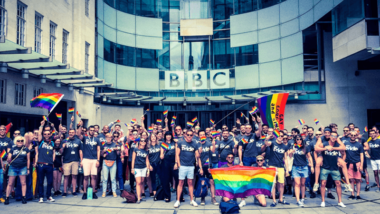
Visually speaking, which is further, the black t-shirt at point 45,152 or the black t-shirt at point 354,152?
the black t-shirt at point 354,152

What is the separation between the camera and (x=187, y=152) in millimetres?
9609

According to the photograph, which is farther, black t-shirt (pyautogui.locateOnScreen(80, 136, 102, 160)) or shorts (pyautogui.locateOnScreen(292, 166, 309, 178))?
black t-shirt (pyautogui.locateOnScreen(80, 136, 102, 160))

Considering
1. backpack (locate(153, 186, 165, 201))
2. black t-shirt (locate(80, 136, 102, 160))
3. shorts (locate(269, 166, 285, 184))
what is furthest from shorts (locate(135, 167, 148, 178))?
shorts (locate(269, 166, 285, 184))

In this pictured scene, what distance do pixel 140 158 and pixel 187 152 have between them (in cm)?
154

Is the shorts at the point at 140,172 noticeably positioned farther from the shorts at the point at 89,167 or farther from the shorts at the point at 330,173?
the shorts at the point at 330,173

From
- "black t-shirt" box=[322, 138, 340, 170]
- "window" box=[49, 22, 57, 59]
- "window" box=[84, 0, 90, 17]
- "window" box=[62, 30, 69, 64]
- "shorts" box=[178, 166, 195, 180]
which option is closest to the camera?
"black t-shirt" box=[322, 138, 340, 170]

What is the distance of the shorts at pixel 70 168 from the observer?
34.9 ft

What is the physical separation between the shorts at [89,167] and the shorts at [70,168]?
41 cm

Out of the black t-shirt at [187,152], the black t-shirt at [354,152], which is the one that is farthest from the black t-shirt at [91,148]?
the black t-shirt at [354,152]

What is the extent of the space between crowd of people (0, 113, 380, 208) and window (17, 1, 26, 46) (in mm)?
6981

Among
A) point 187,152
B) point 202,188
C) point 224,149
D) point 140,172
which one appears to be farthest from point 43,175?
point 224,149

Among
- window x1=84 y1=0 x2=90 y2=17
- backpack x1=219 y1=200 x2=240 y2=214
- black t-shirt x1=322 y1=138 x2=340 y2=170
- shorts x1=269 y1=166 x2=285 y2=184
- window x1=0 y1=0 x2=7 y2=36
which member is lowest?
backpack x1=219 y1=200 x2=240 y2=214

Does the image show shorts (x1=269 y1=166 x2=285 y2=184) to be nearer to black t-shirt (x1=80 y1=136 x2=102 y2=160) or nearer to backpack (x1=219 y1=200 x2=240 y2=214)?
backpack (x1=219 y1=200 x2=240 y2=214)

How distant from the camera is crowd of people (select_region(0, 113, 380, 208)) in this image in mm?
9539
